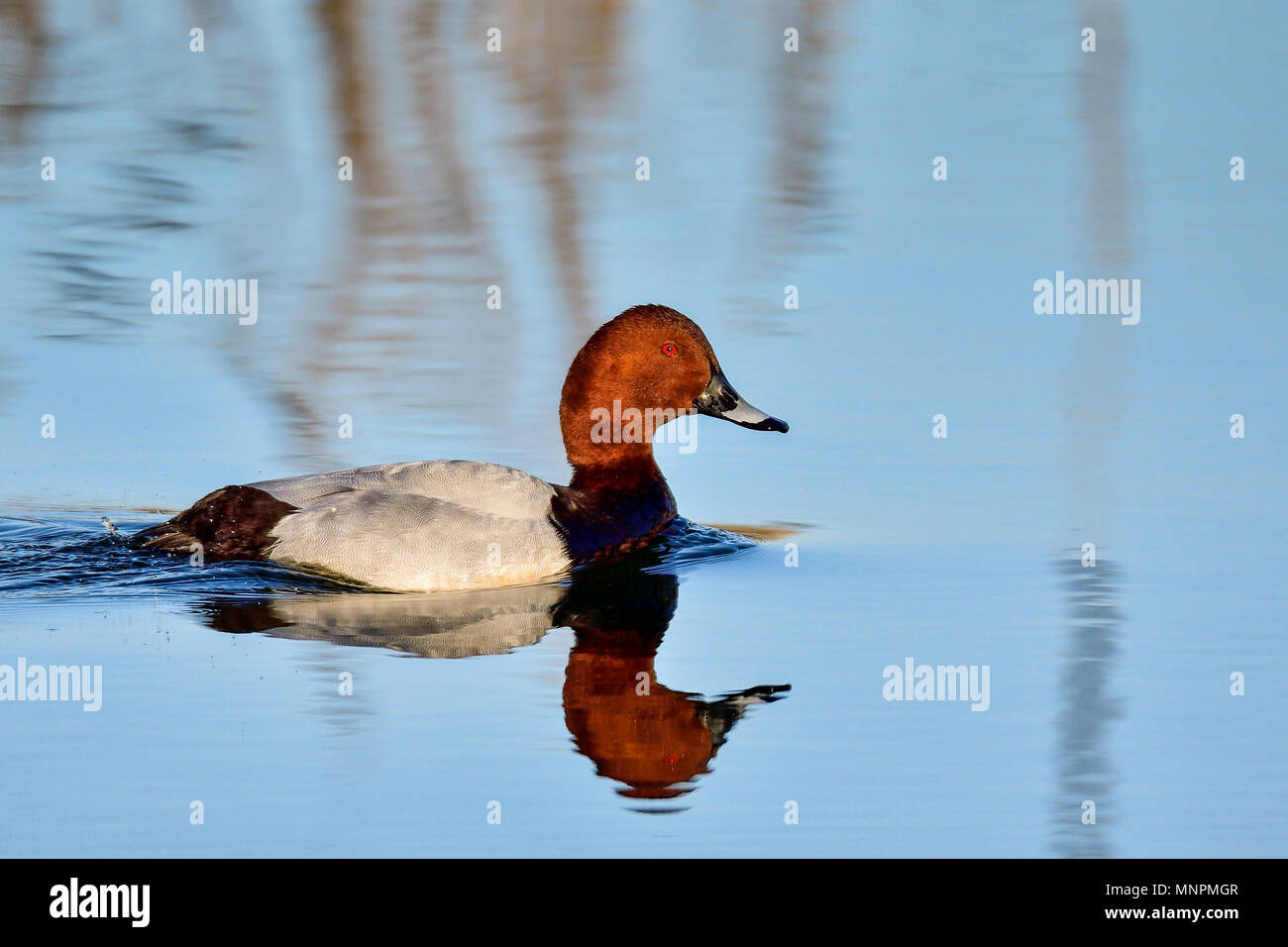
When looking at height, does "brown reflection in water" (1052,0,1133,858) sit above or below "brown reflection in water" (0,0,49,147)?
below

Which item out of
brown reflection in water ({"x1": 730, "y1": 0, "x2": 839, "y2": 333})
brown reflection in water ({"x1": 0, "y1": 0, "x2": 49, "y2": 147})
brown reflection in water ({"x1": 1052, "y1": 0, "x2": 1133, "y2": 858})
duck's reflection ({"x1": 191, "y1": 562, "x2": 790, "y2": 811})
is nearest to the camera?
brown reflection in water ({"x1": 1052, "y1": 0, "x2": 1133, "y2": 858})

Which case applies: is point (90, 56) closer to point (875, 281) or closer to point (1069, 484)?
point (875, 281)

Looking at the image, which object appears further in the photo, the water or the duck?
the duck

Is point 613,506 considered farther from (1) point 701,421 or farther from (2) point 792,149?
(2) point 792,149

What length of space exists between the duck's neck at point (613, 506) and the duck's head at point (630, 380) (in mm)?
50

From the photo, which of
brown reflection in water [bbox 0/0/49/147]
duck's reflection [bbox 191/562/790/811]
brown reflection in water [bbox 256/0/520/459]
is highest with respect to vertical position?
brown reflection in water [bbox 0/0/49/147]

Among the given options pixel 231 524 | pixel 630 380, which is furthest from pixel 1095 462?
pixel 231 524

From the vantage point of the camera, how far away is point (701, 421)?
10.4m

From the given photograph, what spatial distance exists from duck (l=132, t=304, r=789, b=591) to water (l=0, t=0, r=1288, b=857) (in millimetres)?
146

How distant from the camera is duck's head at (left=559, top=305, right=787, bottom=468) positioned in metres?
8.52

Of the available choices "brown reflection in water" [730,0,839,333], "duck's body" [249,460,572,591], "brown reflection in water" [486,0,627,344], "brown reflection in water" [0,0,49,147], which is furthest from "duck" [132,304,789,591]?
"brown reflection in water" [0,0,49,147]

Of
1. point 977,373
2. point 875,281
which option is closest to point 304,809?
point 977,373

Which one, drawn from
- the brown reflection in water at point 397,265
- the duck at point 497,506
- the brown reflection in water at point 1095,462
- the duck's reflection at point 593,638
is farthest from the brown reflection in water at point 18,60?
the brown reflection in water at point 1095,462

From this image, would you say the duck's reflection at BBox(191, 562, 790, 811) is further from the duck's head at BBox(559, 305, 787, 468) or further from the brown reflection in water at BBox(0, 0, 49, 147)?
the brown reflection in water at BBox(0, 0, 49, 147)
